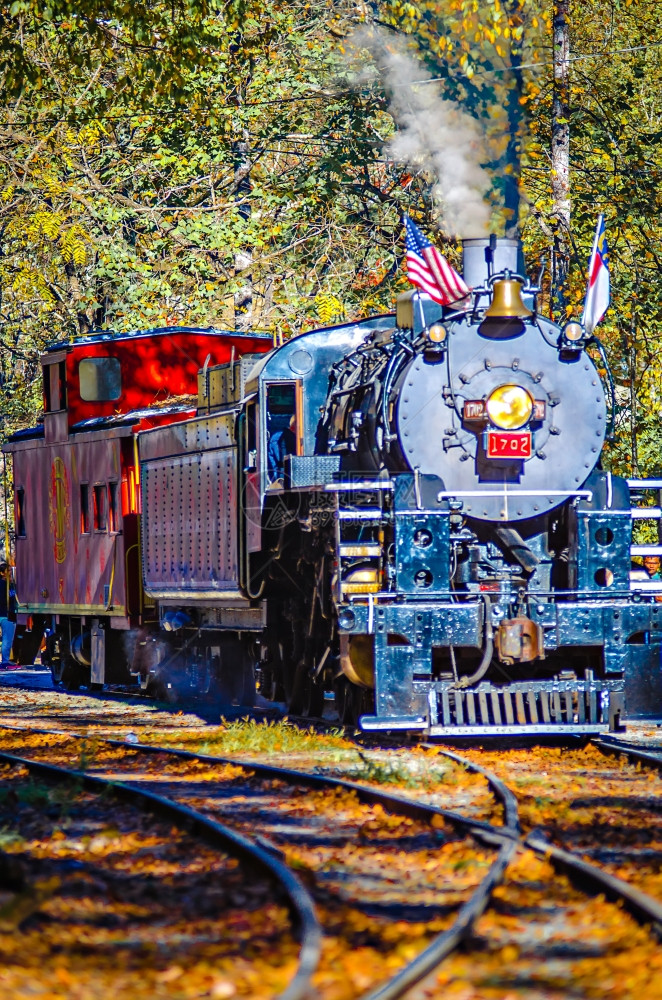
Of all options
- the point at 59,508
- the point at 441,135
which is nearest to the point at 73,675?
the point at 59,508

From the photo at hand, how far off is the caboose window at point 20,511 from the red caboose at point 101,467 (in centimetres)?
97

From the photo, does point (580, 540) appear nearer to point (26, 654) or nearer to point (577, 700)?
point (577, 700)

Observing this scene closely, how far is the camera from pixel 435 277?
445 inches

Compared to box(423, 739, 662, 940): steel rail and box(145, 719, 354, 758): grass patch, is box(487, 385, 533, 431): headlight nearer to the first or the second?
box(145, 719, 354, 758): grass patch

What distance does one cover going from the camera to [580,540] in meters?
11.0

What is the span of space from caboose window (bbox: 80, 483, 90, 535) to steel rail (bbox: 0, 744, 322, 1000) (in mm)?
6881

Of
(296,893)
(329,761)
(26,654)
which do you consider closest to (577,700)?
(329,761)

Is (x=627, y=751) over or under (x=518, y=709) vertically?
under

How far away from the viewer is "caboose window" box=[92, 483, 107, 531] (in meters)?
17.5

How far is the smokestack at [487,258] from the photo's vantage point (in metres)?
11.6

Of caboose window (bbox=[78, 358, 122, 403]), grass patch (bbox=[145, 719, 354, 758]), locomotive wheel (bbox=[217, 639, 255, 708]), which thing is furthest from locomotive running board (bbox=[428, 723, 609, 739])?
caboose window (bbox=[78, 358, 122, 403])

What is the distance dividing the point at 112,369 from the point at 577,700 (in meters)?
9.04

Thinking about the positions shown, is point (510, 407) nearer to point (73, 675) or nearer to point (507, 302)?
point (507, 302)

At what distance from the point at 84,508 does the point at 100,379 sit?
157cm
